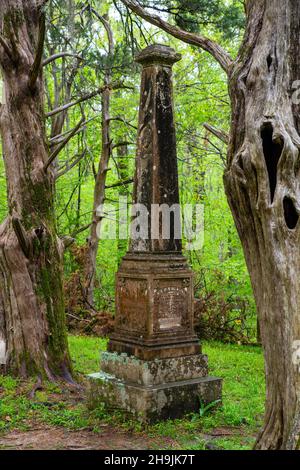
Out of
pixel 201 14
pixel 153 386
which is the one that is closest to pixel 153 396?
pixel 153 386

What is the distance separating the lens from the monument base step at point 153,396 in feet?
21.0

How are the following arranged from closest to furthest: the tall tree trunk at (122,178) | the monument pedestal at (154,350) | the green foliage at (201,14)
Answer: the monument pedestal at (154,350), the green foliage at (201,14), the tall tree trunk at (122,178)

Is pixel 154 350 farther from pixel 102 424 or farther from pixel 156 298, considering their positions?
pixel 102 424

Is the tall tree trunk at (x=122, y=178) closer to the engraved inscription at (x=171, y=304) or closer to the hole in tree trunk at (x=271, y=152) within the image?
the engraved inscription at (x=171, y=304)

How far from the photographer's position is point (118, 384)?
675 centimetres

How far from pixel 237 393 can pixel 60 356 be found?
2708 mm

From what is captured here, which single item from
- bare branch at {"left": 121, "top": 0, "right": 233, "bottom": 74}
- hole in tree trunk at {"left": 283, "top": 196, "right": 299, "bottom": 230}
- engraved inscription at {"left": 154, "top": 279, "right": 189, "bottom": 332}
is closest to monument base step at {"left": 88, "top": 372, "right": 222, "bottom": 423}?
engraved inscription at {"left": 154, "top": 279, "right": 189, "bottom": 332}

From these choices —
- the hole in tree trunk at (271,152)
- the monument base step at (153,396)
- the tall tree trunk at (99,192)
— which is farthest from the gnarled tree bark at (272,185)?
the tall tree trunk at (99,192)

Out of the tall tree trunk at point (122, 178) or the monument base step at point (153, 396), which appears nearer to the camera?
the monument base step at point (153, 396)

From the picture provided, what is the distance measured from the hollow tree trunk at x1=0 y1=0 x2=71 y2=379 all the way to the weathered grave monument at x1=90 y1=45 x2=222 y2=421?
4.91ft

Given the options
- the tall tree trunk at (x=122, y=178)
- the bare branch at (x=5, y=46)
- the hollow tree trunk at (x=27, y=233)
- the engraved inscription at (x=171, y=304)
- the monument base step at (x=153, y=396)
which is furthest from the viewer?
the tall tree trunk at (x=122, y=178)

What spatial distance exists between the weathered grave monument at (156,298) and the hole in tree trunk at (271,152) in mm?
2293

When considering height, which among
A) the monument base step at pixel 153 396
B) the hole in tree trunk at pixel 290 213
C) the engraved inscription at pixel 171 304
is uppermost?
the hole in tree trunk at pixel 290 213

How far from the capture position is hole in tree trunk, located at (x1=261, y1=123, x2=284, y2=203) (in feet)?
15.7
